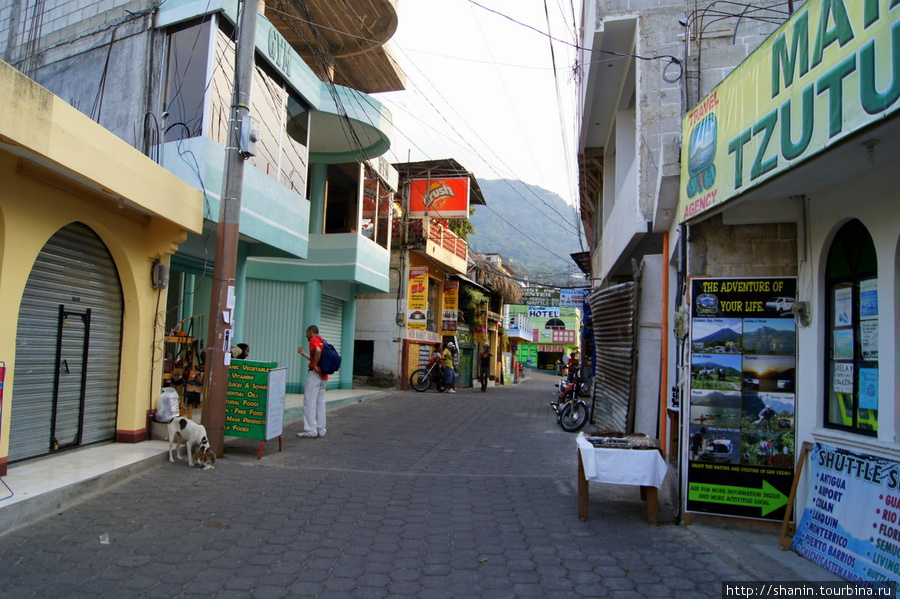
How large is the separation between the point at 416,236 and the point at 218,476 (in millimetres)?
15108

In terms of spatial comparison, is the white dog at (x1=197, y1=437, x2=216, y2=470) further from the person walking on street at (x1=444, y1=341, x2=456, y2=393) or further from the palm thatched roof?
the palm thatched roof

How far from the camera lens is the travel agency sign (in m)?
3.04

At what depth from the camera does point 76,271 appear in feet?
22.9

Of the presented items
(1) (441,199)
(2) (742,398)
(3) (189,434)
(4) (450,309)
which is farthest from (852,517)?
(4) (450,309)

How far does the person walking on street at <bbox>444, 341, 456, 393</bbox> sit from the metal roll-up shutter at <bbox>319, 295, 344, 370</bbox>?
15.2ft

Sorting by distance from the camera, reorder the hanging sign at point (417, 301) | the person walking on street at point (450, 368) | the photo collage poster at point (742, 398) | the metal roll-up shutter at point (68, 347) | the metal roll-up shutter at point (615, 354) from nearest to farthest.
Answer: the photo collage poster at point (742, 398), the metal roll-up shutter at point (68, 347), the metal roll-up shutter at point (615, 354), the hanging sign at point (417, 301), the person walking on street at point (450, 368)

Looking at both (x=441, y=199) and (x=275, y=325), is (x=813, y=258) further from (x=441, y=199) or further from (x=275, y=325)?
(x=441, y=199)

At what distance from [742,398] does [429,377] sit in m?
16.4

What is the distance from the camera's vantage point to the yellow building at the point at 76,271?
5.51 metres

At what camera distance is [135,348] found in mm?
7715

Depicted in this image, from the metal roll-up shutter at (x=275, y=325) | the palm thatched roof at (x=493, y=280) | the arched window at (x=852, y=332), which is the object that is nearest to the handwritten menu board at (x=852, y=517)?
the arched window at (x=852, y=332)

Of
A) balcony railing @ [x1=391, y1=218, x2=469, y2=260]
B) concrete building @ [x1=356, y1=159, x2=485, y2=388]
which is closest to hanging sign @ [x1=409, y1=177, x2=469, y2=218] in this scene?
concrete building @ [x1=356, y1=159, x2=485, y2=388]

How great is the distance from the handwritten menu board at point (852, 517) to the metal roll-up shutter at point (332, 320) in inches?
527

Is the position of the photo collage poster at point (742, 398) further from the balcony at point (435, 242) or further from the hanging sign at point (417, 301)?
the balcony at point (435, 242)
